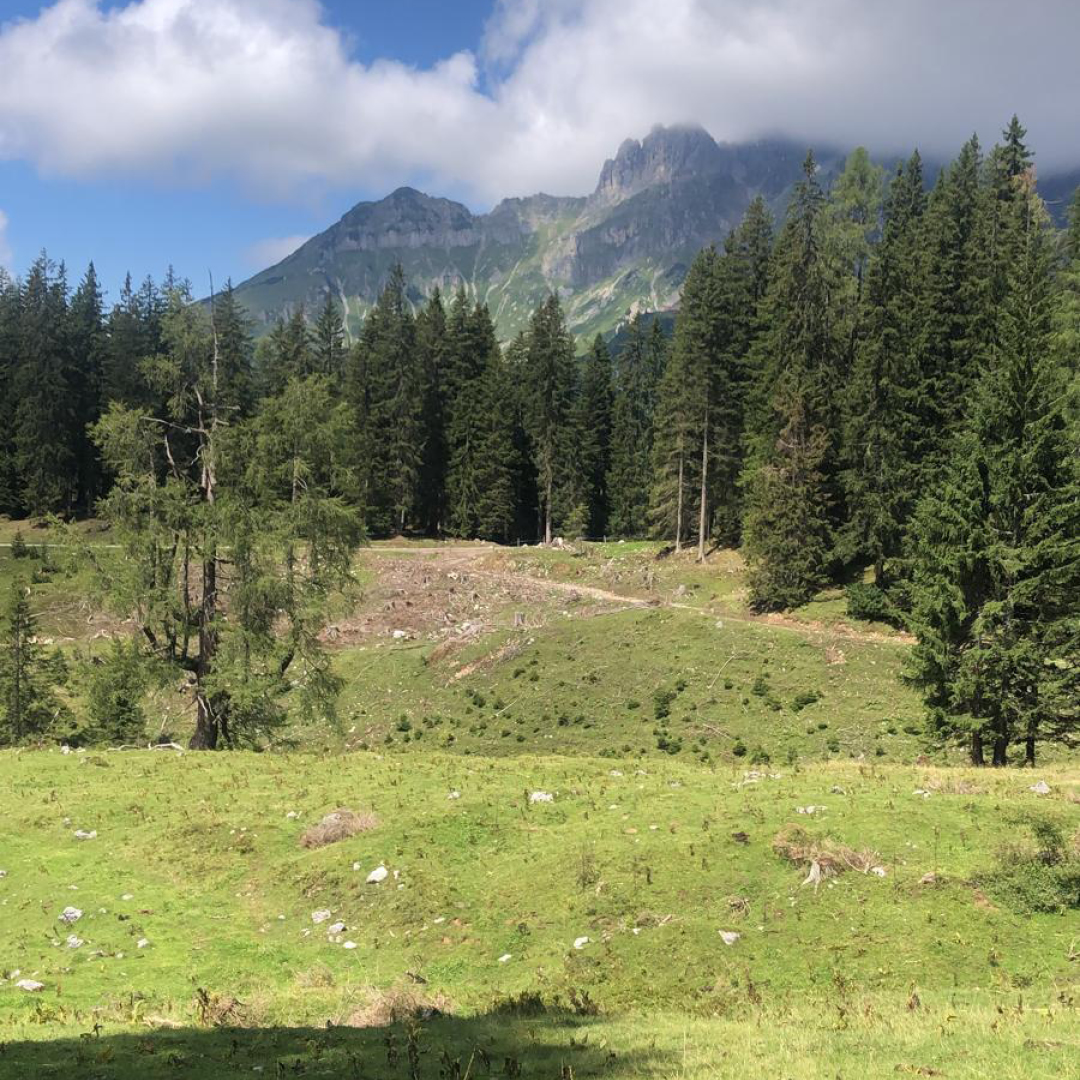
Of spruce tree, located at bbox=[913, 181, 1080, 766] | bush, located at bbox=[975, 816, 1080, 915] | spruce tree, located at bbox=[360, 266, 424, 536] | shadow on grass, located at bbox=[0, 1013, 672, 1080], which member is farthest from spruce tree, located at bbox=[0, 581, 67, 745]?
bush, located at bbox=[975, 816, 1080, 915]

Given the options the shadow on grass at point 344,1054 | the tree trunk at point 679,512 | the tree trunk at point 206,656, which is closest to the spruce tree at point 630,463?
the tree trunk at point 679,512

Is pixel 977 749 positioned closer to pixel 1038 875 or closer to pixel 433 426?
pixel 1038 875

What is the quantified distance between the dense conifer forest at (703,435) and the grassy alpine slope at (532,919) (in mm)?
5014

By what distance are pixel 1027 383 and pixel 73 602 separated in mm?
62240

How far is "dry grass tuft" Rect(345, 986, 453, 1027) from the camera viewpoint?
9.38 m

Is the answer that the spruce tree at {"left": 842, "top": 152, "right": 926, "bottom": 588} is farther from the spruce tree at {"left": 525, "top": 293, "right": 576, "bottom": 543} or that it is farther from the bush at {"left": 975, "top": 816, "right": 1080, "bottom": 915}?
the spruce tree at {"left": 525, "top": 293, "right": 576, "bottom": 543}

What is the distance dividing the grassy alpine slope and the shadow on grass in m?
0.04

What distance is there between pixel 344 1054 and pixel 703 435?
56523 millimetres

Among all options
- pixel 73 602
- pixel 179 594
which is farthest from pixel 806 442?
pixel 73 602

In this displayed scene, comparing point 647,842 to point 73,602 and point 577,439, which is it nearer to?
point 73,602

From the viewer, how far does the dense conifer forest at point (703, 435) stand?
2423 cm

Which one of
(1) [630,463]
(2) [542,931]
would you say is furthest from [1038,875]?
(1) [630,463]

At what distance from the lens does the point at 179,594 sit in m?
24.6

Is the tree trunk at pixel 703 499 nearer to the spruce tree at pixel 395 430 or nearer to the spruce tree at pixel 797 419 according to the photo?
the spruce tree at pixel 797 419
